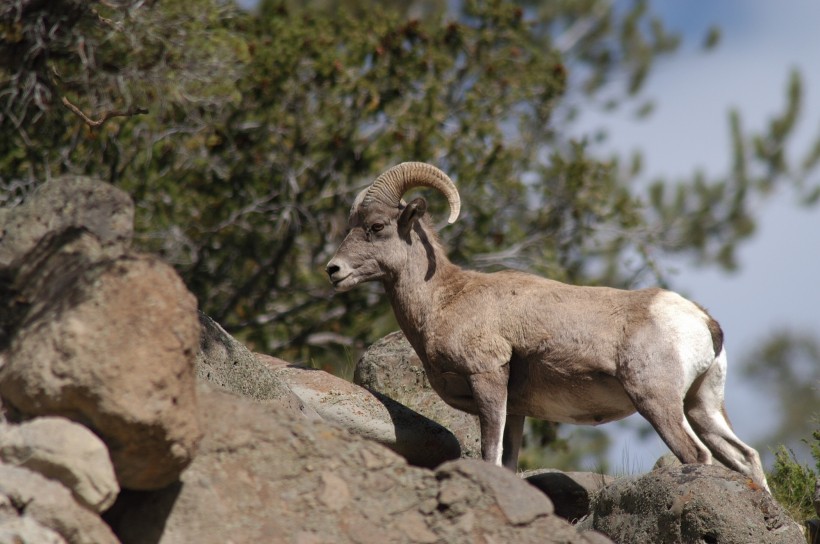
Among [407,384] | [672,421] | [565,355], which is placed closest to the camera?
[672,421]

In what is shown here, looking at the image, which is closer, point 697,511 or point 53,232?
point 53,232

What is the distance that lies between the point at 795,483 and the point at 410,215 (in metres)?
3.48

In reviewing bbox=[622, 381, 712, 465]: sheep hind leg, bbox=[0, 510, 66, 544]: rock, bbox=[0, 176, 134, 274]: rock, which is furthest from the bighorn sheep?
bbox=[0, 510, 66, 544]: rock

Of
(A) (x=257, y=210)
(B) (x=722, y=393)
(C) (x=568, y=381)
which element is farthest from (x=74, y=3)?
(B) (x=722, y=393)

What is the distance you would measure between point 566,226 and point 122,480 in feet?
40.1

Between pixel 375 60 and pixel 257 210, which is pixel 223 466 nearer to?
pixel 257 210

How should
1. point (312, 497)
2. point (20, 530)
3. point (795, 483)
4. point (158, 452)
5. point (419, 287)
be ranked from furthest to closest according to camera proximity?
point (419, 287) < point (795, 483) < point (312, 497) < point (158, 452) < point (20, 530)

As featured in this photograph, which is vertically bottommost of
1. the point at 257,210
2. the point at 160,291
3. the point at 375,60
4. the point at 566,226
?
the point at 257,210

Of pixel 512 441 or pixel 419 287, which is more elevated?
pixel 419 287

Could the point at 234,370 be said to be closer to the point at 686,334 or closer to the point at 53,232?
the point at 53,232

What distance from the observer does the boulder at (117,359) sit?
455 cm

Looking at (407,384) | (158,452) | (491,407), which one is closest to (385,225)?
(407,384)

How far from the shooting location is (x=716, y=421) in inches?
310

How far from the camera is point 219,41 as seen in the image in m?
12.9
